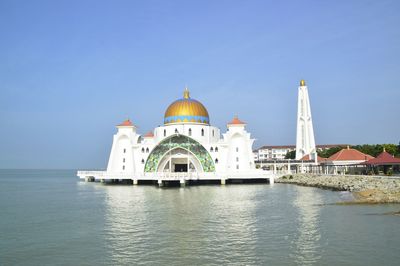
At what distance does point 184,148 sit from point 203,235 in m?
30.3

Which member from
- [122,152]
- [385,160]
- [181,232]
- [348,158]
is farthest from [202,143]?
[181,232]

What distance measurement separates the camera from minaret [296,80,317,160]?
202 ft

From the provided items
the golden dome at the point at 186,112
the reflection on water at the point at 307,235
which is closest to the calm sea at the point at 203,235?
the reflection on water at the point at 307,235

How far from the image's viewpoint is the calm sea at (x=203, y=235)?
12141 mm

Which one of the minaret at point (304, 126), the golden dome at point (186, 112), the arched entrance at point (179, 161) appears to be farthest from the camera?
the minaret at point (304, 126)

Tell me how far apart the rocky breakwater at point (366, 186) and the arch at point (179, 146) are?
9.66m

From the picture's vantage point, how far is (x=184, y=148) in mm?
45281

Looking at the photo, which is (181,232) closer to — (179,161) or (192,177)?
(192,177)

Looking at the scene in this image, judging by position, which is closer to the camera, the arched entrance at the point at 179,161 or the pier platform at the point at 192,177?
the pier platform at the point at 192,177

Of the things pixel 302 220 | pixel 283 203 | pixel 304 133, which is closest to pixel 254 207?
pixel 283 203

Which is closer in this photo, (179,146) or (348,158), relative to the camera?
(179,146)

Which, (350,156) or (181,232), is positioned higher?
(350,156)

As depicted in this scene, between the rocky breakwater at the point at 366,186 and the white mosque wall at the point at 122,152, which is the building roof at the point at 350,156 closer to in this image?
the rocky breakwater at the point at 366,186

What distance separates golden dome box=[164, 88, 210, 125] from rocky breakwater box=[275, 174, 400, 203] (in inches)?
522
